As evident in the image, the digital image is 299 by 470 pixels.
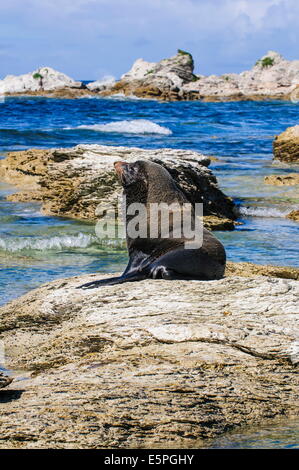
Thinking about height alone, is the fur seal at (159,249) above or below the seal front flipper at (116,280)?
above

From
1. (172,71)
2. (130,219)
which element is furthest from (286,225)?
(172,71)

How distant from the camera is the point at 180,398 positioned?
13.9 ft

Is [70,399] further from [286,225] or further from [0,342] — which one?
[286,225]

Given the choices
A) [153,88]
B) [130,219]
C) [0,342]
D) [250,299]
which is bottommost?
[0,342]

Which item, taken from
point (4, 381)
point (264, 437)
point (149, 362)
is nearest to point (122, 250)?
point (149, 362)

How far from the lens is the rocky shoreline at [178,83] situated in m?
80.6

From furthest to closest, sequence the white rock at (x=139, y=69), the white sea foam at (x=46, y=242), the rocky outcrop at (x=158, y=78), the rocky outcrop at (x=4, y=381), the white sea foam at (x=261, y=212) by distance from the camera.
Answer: the white rock at (x=139, y=69)
the rocky outcrop at (x=158, y=78)
the white sea foam at (x=261, y=212)
the white sea foam at (x=46, y=242)
the rocky outcrop at (x=4, y=381)

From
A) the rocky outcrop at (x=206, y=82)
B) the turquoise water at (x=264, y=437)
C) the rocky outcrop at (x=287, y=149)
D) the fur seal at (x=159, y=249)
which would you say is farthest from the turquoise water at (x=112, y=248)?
the rocky outcrop at (x=206, y=82)

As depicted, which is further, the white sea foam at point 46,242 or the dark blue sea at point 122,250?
the white sea foam at point 46,242

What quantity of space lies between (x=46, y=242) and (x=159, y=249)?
4.68m

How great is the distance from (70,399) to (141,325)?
1.28m

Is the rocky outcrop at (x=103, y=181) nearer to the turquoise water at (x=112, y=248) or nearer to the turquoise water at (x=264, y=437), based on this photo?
the turquoise water at (x=112, y=248)

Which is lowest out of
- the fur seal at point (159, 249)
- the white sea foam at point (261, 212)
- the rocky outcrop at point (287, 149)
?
the white sea foam at point (261, 212)
